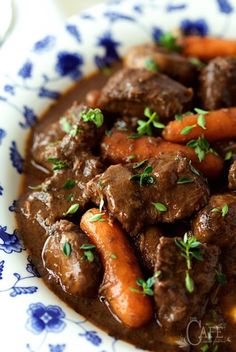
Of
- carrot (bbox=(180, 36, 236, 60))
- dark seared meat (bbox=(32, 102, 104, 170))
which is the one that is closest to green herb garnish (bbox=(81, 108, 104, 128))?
dark seared meat (bbox=(32, 102, 104, 170))

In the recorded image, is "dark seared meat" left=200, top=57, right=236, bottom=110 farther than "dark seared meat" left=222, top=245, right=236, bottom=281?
Answer: Yes

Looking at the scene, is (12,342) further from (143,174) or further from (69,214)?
(143,174)

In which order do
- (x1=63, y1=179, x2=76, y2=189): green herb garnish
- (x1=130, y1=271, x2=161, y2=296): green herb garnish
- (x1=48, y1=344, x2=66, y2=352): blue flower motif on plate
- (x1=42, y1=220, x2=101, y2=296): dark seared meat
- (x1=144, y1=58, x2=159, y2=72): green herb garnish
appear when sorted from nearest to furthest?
1. (x1=48, y1=344, x2=66, y2=352): blue flower motif on plate
2. (x1=130, y1=271, x2=161, y2=296): green herb garnish
3. (x1=42, y1=220, x2=101, y2=296): dark seared meat
4. (x1=63, y1=179, x2=76, y2=189): green herb garnish
5. (x1=144, y1=58, x2=159, y2=72): green herb garnish

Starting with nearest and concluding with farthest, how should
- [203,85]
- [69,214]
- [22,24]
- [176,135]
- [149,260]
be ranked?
1. [149,260]
2. [69,214]
3. [176,135]
4. [203,85]
5. [22,24]

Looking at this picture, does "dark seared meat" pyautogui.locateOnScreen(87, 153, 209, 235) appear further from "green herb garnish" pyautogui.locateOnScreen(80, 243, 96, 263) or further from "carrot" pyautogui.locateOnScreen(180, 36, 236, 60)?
"carrot" pyautogui.locateOnScreen(180, 36, 236, 60)

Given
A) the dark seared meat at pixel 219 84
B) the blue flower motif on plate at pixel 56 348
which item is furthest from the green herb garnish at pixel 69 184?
the dark seared meat at pixel 219 84

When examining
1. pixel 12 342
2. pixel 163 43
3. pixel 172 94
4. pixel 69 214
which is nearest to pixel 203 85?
pixel 172 94
